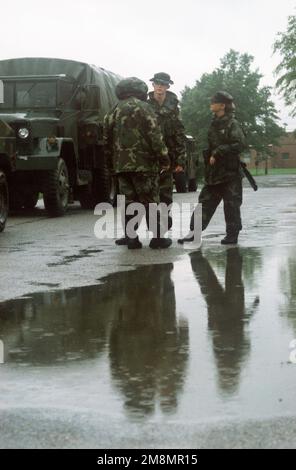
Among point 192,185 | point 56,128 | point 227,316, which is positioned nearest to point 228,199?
point 227,316

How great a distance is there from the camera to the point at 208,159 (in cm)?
1279

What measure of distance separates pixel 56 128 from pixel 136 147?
728cm

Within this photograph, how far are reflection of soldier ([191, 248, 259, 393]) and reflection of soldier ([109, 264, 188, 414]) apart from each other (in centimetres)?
19

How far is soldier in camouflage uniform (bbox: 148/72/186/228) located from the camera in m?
12.9

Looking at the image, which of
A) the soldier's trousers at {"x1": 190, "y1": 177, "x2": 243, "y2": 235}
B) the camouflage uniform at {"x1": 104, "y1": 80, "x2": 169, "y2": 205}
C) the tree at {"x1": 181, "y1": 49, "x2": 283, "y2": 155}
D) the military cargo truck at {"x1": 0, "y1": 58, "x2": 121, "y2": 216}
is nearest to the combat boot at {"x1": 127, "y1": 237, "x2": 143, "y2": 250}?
the camouflage uniform at {"x1": 104, "y1": 80, "x2": 169, "y2": 205}

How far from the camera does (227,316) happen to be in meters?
7.32

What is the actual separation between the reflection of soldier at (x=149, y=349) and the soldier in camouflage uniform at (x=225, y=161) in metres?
3.84

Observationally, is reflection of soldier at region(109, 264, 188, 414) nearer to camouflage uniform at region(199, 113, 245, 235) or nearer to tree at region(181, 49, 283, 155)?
camouflage uniform at region(199, 113, 245, 235)

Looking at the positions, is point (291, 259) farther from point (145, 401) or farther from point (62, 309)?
point (145, 401)

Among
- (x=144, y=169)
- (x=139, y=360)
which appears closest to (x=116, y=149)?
(x=144, y=169)

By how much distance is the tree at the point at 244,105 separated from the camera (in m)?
107

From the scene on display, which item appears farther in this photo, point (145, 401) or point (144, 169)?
point (144, 169)

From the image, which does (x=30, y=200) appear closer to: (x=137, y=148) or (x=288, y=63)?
(x=137, y=148)
